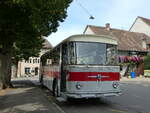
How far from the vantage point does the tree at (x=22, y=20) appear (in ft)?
36.1

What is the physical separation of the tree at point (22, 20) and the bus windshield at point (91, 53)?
2.39 meters

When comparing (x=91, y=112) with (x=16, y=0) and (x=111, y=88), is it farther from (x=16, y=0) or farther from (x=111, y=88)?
(x=16, y=0)

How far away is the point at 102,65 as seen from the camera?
11.2 meters

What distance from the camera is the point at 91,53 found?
36.6ft

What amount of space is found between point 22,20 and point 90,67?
568 centimetres

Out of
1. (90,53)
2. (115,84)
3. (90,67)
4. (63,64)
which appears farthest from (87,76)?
(63,64)

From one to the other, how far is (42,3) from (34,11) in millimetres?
1115

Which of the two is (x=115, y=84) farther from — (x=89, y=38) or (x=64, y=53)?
(x=64, y=53)

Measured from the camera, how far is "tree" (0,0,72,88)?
11.0 metres

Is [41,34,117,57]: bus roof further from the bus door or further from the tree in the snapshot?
the tree

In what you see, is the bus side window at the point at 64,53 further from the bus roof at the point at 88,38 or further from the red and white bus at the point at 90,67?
the bus roof at the point at 88,38

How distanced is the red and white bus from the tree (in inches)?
82.3

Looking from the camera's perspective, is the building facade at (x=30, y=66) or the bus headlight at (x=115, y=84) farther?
the building facade at (x=30, y=66)

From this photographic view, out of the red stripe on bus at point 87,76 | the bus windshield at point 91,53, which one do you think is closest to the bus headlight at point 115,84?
the red stripe on bus at point 87,76
